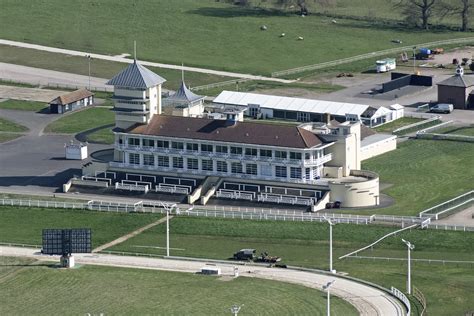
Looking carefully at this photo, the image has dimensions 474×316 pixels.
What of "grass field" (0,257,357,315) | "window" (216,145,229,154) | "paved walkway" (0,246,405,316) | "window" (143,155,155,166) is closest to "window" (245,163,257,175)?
"window" (216,145,229,154)

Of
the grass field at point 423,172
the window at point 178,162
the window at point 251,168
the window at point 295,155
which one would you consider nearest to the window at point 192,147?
the window at point 178,162

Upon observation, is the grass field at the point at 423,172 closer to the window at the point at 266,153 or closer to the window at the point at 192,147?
the window at the point at 266,153

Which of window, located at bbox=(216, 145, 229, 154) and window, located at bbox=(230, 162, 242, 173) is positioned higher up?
window, located at bbox=(216, 145, 229, 154)

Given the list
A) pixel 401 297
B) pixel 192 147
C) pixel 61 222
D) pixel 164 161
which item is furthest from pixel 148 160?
pixel 401 297

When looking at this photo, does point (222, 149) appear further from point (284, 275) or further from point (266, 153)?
point (284, 275)

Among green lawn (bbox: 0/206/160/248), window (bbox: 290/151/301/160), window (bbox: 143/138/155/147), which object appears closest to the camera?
green lawn (bbox: 0/206/160/248)

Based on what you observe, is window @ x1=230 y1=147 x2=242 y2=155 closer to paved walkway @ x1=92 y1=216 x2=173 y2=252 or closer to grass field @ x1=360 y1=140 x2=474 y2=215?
paved walkway @ x1=92 y1=216 x2=173 y2=252
